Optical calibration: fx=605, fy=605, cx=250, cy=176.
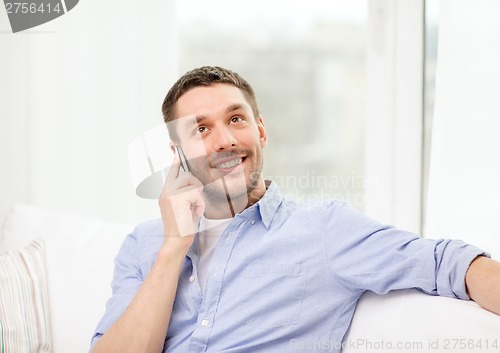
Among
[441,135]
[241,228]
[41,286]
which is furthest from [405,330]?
[41,286]

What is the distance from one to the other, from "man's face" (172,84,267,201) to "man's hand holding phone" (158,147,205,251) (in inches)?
1.1

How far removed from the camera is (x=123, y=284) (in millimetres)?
1554

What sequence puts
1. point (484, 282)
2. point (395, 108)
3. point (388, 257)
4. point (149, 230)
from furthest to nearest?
point (395, 108) < point (149, 230) < point (388, 257) < point (484, 282)

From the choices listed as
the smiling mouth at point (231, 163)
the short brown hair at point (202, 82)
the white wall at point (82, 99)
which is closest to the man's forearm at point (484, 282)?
the smiling mouth at point (231, 163)

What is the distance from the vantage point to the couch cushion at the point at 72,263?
178 centimetres

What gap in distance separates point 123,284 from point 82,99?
4.01 ft

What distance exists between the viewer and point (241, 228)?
1.50m

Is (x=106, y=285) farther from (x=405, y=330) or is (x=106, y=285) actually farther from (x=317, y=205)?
(x=405, y=330)

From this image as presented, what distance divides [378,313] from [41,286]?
105 centimetres

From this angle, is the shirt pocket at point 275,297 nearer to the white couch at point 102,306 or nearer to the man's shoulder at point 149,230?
the white couch at point 102,306

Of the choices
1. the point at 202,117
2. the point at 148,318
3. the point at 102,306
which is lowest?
the point at 102,306

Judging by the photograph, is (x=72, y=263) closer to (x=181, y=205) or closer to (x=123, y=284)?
(x=123, y=284)

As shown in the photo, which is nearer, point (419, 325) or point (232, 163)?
point (419, 325)

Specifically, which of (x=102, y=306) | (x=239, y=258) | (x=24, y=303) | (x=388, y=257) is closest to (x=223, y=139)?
(x=239, y=258)
